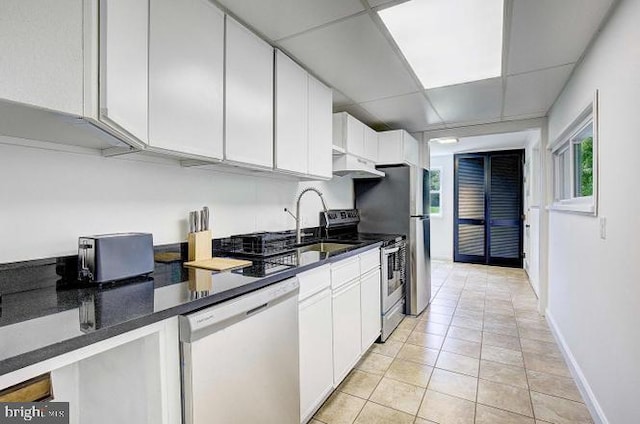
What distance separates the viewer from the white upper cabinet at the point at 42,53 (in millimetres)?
763

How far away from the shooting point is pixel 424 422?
1765mm

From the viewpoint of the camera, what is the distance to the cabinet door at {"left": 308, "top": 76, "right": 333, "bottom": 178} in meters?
2.26

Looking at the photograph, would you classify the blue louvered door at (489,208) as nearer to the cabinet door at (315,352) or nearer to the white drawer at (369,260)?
the white drawer at (369,260)

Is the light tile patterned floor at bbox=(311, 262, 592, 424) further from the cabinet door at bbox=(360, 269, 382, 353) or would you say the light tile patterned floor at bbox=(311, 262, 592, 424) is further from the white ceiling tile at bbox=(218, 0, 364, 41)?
the white ceiling tile at bbox=(218, 0, 364, 41)

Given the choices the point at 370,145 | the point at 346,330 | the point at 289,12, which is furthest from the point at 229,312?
the point at 370,145

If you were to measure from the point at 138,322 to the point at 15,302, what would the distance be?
48 centimetres

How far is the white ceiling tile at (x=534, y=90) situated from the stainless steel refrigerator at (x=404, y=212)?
109 cm

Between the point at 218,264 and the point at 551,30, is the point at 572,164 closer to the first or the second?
the point at 551,30

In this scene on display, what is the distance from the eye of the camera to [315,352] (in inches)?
70.9

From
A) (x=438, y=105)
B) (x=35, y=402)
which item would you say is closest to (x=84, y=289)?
(x=35, y=402)

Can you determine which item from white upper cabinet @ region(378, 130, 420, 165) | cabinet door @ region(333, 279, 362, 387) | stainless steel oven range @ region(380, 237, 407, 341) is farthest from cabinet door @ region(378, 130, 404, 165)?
cabinet door @ region(333, 279, 362, 387)

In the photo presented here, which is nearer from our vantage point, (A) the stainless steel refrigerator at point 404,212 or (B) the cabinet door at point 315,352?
(B) the cabinet door at point 315,352

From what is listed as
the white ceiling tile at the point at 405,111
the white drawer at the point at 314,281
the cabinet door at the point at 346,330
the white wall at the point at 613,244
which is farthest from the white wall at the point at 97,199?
the white wall at the point at 613,244

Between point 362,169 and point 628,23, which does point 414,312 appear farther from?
point 628,23
